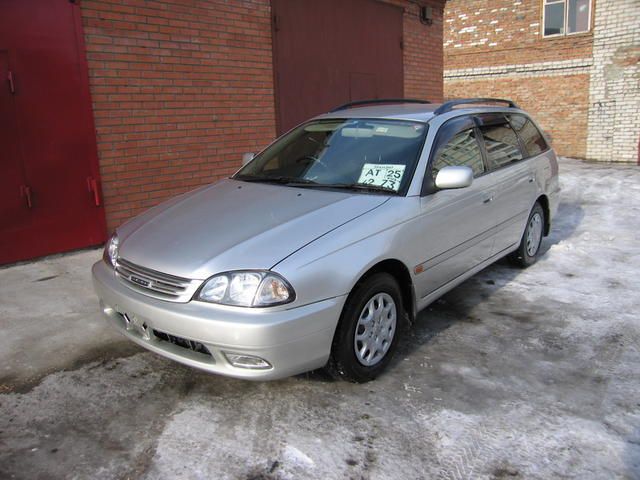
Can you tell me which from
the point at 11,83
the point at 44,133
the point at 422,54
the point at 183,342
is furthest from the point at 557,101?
the point at 183,342

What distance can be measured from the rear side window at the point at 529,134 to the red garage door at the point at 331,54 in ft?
10.8

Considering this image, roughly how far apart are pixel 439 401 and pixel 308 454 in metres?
0.88

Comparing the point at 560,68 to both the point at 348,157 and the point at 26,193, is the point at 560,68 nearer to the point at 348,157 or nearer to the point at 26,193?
the point at 348,157

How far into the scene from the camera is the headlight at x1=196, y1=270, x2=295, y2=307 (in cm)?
270

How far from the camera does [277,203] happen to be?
11.4ft

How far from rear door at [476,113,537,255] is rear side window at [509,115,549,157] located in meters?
0.16

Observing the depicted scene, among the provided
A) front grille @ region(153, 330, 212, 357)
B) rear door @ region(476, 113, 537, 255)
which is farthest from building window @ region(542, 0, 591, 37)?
front grille @ region(153, 330, 212, 357)

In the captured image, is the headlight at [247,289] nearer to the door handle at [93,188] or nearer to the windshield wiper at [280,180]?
the windshield wiper at [280,180]

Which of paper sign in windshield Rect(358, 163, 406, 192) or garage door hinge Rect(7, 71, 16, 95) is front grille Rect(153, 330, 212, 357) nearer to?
paper sign in windshield Rect(358, 163, 406, 192)

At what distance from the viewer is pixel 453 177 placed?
11.6 feet

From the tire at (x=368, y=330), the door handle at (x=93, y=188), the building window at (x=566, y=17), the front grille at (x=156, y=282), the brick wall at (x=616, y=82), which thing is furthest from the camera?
the building window at (x=566, y=17)

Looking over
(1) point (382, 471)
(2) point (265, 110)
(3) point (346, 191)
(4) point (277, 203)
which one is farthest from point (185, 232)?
(2) point (265, 110)

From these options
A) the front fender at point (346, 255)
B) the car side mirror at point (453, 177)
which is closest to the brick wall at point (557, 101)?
the car side mirror at point (453, 177)

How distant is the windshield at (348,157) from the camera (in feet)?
12.0
